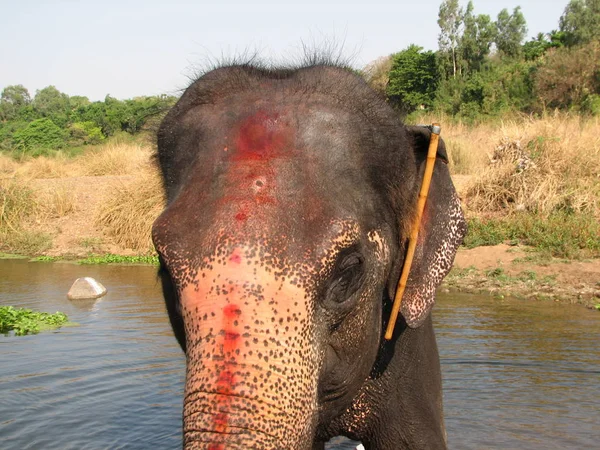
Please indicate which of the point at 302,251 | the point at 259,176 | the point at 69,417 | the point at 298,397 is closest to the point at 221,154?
the point at 259,176

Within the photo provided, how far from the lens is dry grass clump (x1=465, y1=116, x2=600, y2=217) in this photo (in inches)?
527

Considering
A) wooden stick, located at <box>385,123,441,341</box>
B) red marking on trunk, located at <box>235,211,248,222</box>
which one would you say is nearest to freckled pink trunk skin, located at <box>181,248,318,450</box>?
red marking on trunk, located at <box>235,211,248,222</box>

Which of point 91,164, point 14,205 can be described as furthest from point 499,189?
point 91,164

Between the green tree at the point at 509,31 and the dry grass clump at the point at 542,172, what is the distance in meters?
38.7

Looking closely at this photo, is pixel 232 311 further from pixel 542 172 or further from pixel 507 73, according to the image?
pixel 507 73

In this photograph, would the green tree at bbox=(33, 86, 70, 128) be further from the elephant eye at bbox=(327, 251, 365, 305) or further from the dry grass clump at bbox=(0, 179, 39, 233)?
the elephant eye at bbox=(327, 251, 365, 305)

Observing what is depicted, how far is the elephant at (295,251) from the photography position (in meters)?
2.34

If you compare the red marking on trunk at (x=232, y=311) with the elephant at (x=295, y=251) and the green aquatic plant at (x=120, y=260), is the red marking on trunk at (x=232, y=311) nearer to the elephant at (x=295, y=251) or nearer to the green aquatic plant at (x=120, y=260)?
the elephant at (x=295, y=251)

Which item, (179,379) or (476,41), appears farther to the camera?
(476,41)

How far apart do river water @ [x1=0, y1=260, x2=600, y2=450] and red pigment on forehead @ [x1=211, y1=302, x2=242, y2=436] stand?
12.6 ft

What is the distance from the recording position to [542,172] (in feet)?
46.6

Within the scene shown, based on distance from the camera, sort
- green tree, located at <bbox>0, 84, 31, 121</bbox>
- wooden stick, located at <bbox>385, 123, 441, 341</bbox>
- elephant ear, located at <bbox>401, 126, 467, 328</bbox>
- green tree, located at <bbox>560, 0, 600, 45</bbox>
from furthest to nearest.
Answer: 1. green tree, located at <bbox>0, 84, 31, 121</bbox>
2. green tree, located at <bbox>560, 0, 600, 45</bbox>
3. elephant ear, located at <bbox>401, 126, 467, 328</bbox>
4. wooden stick, located at <bbox>385, 123, 441, 341</bbox>

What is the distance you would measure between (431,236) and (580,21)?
4920 centimetres

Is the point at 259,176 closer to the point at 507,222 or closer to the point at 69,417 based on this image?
the point at 69,417
